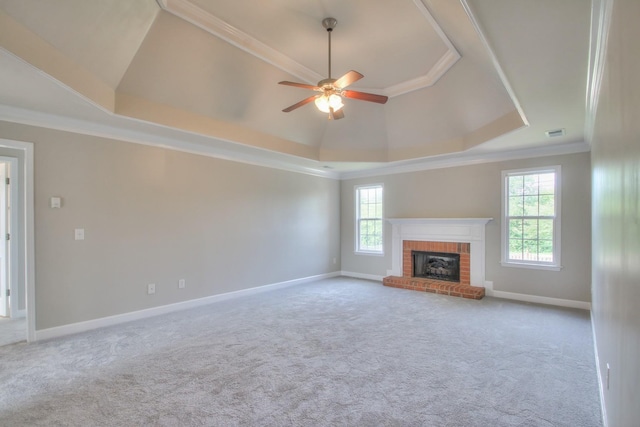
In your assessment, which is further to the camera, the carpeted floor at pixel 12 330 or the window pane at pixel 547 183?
the window pane at pixel 547 183

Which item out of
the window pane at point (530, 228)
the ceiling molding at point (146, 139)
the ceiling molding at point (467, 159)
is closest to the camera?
the ceiling molding at point (146, 139)

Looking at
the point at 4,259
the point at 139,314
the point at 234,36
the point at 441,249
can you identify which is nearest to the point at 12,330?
the point at 4,259

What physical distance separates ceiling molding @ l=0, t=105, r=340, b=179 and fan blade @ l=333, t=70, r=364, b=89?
2462 millimetres

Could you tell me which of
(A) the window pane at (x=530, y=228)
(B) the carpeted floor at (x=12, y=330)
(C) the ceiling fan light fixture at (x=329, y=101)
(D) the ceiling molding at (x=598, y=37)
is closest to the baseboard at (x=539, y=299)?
(A) the window pane at (x=530, y=228)

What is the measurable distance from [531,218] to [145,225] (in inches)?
232

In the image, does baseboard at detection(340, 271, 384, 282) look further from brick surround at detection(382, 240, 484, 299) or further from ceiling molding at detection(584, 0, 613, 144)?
ceiling molding at detection(584, 0, 613, 144)

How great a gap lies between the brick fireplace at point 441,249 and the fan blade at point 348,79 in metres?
3.90

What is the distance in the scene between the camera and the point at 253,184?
5.72 meters

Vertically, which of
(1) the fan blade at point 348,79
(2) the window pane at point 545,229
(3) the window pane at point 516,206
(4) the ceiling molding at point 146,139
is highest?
(1) the fan blade at point 348,79

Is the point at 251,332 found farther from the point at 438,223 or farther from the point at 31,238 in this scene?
the point at 438,223

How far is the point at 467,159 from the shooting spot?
5.79 meters

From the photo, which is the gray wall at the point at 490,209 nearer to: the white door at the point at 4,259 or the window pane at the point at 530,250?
the window pane at the point at 530,250

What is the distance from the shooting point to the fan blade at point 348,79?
2768 millimetres

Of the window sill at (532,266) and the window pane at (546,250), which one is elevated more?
the window pane at (546,250)
